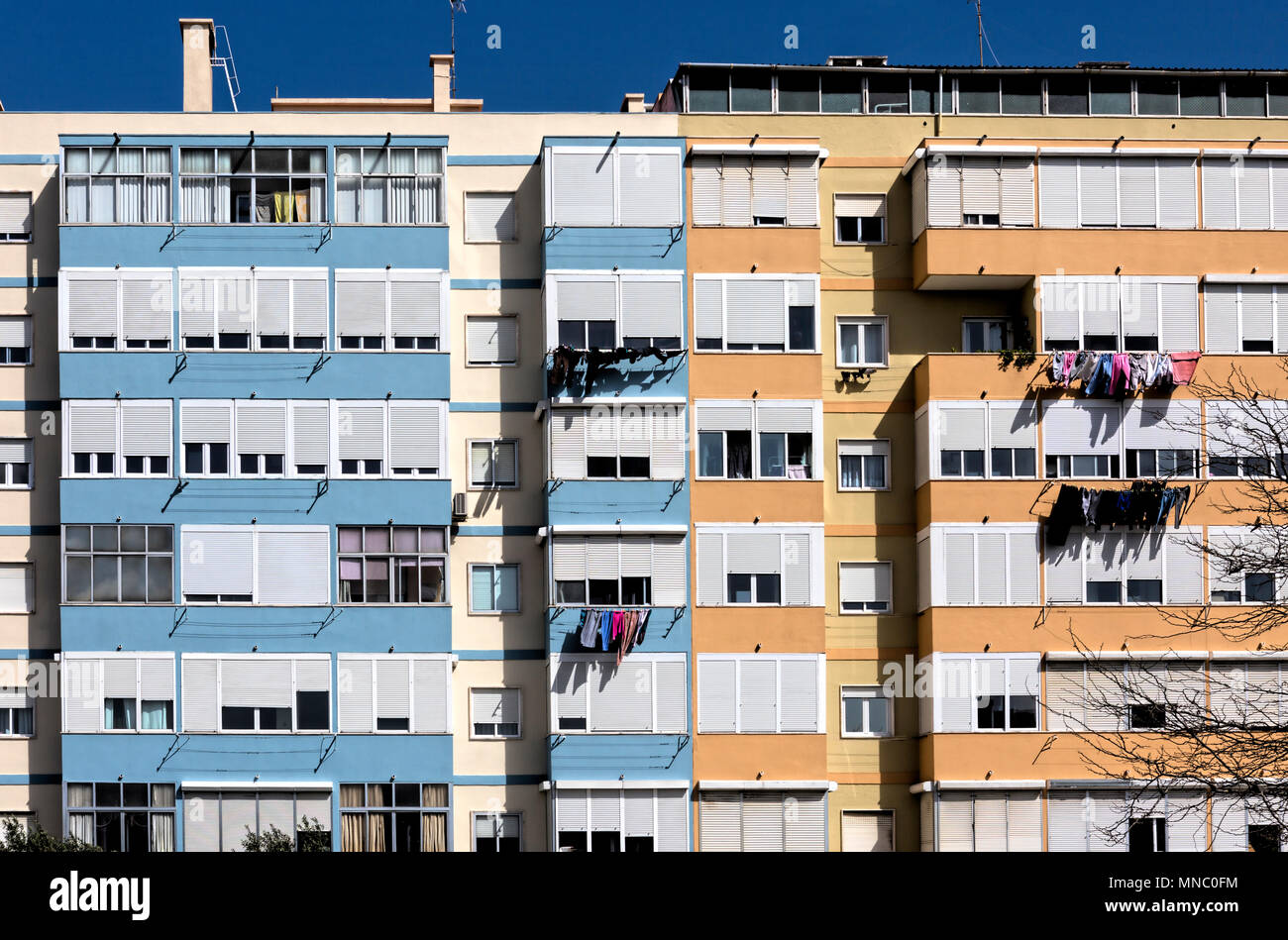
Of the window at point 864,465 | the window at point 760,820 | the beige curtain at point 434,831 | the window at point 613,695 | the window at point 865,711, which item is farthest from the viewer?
the window at point 864,465

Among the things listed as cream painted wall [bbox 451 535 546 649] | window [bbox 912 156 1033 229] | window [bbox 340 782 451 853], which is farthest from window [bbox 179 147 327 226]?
window [bbox 912 156 1033 229]

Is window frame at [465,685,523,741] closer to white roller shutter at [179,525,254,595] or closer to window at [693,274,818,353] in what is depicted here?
white roller shutter at [179,525,254,595]

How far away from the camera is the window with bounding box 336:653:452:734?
48.2 meters

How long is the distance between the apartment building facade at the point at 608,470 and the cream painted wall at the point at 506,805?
0.10m

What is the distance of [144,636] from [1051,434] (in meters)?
21.9

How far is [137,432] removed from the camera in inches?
1927

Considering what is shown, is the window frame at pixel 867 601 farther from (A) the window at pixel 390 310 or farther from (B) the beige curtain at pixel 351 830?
(B) the beige curtain at pixel 351 830

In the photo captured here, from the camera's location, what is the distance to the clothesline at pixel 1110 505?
48688mm

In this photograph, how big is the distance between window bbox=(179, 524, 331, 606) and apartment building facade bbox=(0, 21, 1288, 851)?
8 centimetres

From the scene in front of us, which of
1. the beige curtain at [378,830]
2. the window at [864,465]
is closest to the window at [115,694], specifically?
the beige curtain at [378,830]
